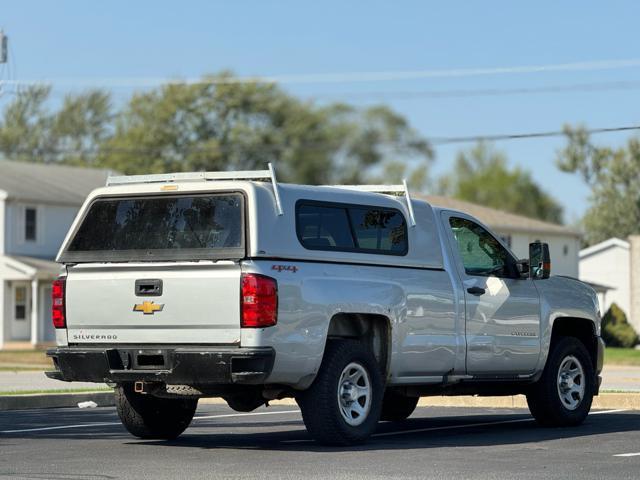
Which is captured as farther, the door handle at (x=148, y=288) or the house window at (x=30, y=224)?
the house window at (x=30, y=224)

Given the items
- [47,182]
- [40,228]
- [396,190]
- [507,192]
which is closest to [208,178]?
[396,190]

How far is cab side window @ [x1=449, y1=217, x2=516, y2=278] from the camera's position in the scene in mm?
13938

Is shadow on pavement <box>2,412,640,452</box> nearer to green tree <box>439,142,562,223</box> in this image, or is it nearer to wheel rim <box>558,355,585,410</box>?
wheel rim <box>558,355,585,410</box>

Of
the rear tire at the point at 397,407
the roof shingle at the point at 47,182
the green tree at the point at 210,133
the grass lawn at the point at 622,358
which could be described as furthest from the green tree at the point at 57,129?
the rear tire at the point at 397,407

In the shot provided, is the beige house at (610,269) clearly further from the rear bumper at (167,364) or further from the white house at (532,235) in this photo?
the rear bumper at (167,364)

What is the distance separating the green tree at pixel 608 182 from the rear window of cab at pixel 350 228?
6415 centimetres

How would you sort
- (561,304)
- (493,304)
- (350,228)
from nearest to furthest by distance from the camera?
(350,228)
(493,304)
(561,304)

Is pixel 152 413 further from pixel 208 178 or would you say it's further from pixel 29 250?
pixel 29 250

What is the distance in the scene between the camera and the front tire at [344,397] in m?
12.1

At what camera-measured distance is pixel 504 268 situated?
14258 mm

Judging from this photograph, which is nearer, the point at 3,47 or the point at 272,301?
the point at 272,301

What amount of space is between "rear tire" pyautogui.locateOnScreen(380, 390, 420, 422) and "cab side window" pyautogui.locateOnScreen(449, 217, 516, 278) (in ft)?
6.06

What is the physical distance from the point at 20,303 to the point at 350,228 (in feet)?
131

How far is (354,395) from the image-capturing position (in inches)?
490
